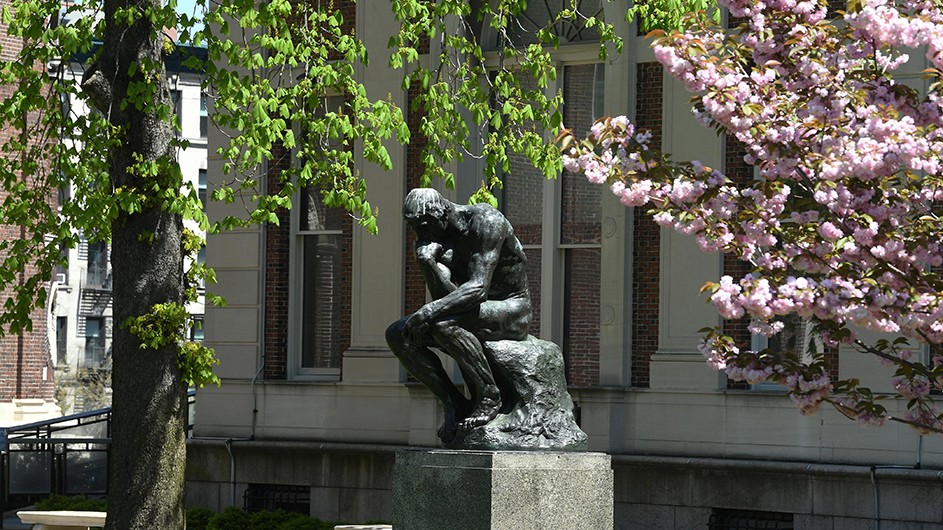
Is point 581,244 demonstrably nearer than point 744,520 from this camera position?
No

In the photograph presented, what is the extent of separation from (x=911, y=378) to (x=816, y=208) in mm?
1290

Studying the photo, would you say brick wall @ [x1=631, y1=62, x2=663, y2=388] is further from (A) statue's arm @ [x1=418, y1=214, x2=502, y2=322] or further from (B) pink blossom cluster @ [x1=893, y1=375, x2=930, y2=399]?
(B) pink blossom cluster @ [x1=893, y1=375, x2=930, y2=399]

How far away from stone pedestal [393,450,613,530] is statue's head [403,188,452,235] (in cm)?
153

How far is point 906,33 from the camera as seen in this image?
923 cm

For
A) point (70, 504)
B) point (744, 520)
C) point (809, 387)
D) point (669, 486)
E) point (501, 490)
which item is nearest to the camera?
point (809, 387)

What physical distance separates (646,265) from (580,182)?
156 cm

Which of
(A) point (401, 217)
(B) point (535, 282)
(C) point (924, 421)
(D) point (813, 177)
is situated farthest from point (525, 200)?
(D) point (813, 177)

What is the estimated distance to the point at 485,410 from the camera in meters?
11.7

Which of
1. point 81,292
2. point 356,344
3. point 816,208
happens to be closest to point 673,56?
point 816,208

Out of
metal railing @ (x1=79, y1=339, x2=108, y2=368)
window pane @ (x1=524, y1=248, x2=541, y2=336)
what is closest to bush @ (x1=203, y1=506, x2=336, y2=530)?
window pane @ (x1=524, y1=248, x2=541, y2=336)

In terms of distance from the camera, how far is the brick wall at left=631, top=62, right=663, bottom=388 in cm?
1967

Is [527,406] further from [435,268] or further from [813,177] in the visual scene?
[813,177]

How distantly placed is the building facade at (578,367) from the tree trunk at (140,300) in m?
5.68

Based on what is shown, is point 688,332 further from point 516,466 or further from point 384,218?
point 516,466
